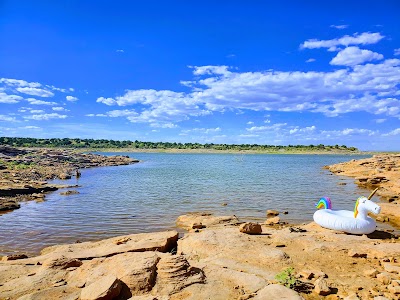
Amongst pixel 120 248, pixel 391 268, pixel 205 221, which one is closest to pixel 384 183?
pixel 205 221

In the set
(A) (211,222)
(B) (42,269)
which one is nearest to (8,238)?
(B) (42,269)

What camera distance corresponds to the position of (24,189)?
25125 millimetres

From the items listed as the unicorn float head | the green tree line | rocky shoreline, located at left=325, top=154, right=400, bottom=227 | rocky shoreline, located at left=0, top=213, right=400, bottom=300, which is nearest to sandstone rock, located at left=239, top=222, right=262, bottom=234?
rocky shoreline, located at left=0, top=213, right=400, bottom=300

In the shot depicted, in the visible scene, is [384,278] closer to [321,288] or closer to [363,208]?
[321,288]

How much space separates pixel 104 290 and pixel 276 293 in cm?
342

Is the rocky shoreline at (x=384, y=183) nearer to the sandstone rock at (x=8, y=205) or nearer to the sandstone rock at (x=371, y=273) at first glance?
the sandstone rock at (x=371, y=273)

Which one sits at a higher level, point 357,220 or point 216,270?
point 357,220

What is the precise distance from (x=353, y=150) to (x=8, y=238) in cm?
15065

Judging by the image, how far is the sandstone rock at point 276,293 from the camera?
6.45 metres

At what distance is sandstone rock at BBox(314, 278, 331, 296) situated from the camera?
7074 millimetres

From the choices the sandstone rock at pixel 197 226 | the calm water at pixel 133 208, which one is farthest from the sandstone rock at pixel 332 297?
the calm water at pixel 133 208

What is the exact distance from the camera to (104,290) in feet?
20.8

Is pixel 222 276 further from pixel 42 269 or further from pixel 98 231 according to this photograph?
pixel 98 231

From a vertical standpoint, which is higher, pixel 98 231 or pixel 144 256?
pixel 144 256
